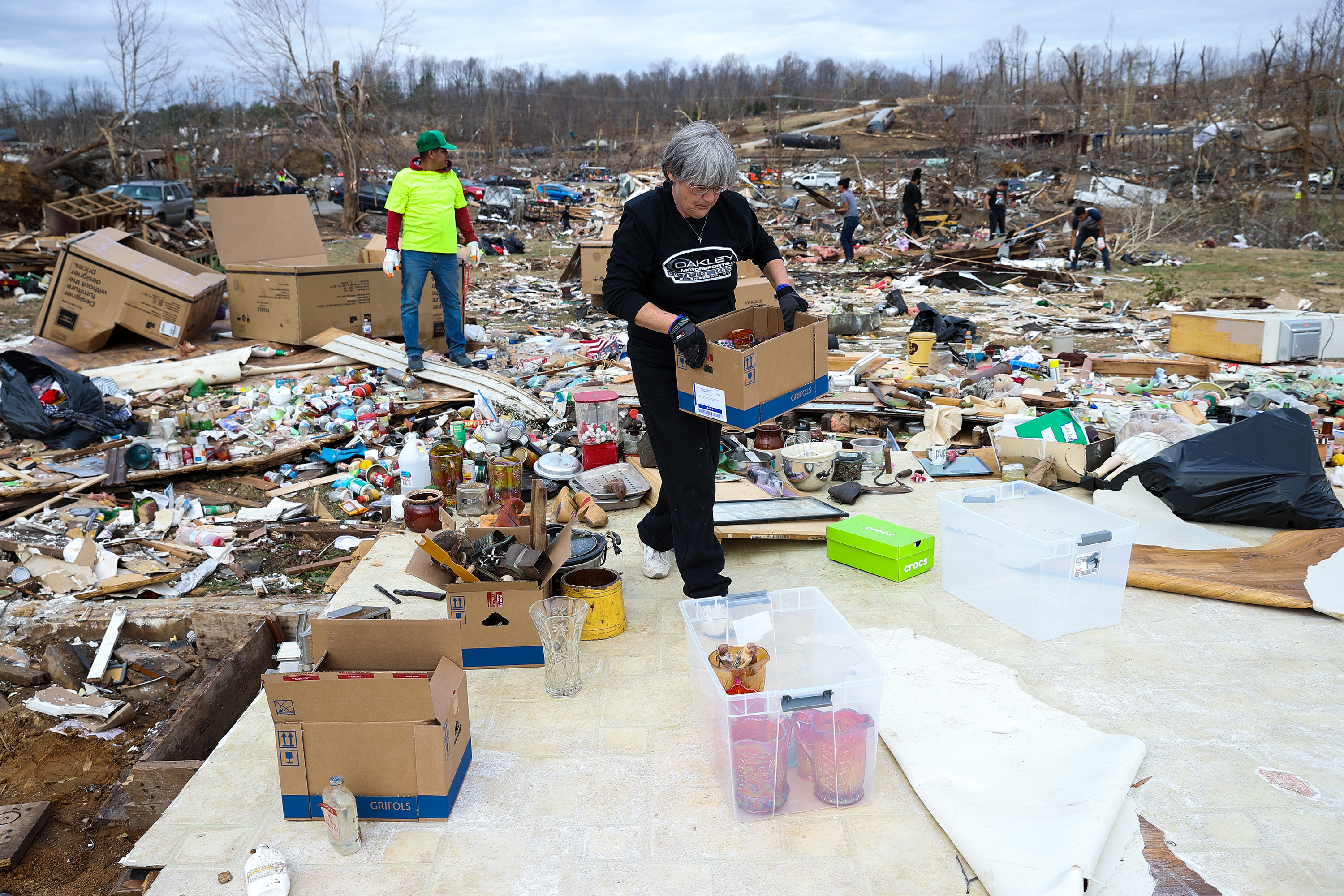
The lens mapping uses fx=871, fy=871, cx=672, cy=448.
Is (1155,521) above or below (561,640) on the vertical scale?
below

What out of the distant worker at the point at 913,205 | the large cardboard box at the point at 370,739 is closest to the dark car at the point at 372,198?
the distant worker at the point at 913,205

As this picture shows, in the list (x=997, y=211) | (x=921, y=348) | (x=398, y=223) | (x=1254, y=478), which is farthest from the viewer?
(x=997, y=211)

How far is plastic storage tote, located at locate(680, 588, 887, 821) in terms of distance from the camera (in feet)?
7.38

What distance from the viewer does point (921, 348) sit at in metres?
7.77

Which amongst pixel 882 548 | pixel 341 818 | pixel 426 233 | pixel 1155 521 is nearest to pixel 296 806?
pixel 341 818

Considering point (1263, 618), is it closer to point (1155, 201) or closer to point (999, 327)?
point (999, 327)

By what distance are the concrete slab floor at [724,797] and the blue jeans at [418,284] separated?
4.33 m

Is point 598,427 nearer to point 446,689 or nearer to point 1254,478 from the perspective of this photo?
point 446,689

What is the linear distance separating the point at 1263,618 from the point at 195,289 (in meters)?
7.94

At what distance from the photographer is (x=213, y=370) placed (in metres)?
6.91

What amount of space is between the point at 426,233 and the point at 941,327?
17.6ft

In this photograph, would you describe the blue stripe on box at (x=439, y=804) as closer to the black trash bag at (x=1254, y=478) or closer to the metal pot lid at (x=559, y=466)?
the metal pot lid at (x=559, y=466)

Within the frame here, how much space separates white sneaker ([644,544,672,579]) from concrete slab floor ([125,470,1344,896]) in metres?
0.36

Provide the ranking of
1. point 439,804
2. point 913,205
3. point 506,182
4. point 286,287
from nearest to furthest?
1. point 439,804
2. point 286,287
3. point 913,205
4. point 506,182
